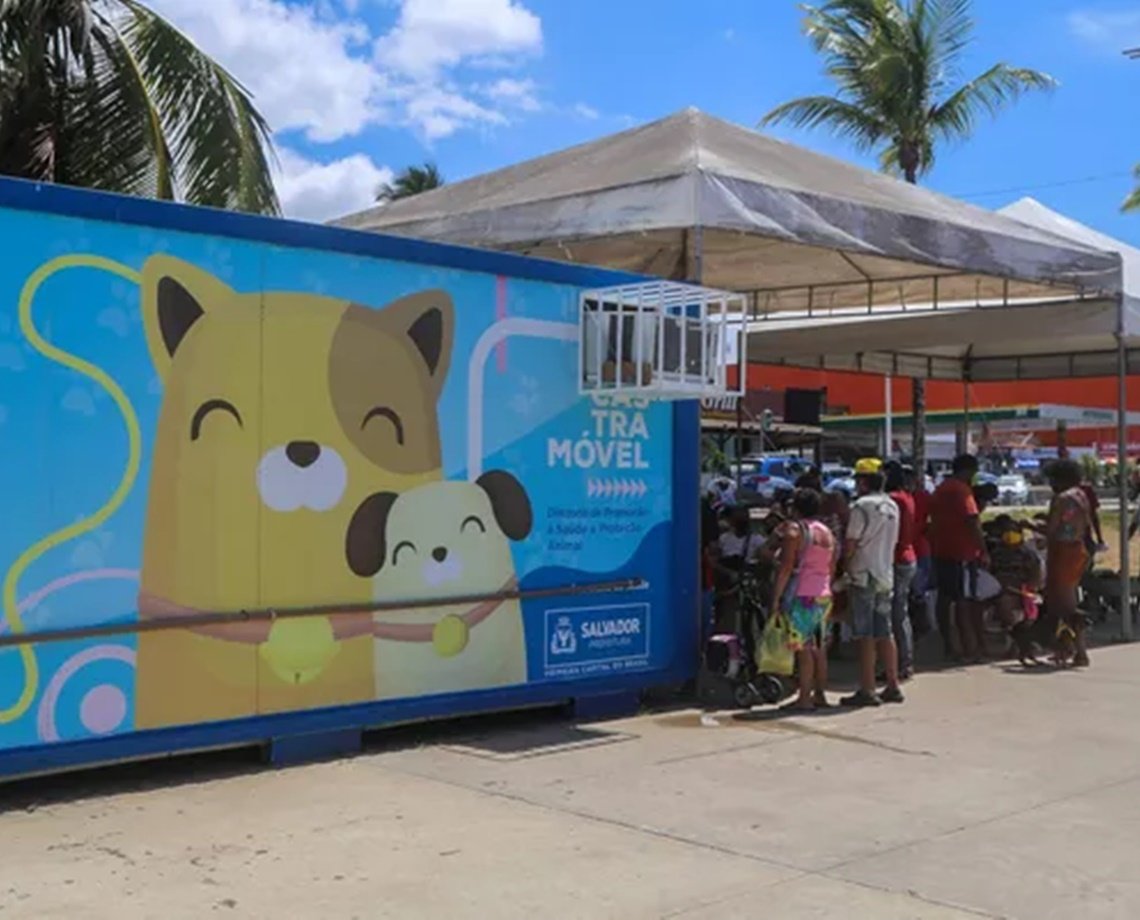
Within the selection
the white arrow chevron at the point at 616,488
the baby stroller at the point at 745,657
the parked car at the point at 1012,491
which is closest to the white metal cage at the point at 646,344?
the white arrow chevron at the point at 616,488

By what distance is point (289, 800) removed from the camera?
7.03 m

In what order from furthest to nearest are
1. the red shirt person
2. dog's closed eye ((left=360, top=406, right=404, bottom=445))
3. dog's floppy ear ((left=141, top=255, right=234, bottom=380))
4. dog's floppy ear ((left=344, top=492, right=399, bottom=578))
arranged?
1. the red shirt person
2. dog's closed eye ((left=360, top=406, right=404, bottom=445))
3. dog's floppy ear ((left=344, top=492, right=399, bottom=578))
4. dog's floppy ear ((left=141, top=255, right=234, bottom=380))

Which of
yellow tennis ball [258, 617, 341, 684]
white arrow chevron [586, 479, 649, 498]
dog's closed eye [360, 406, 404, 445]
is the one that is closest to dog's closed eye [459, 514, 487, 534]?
dog's closed eye [360, 406, 404, 445]

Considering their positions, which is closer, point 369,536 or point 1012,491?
point 369,536

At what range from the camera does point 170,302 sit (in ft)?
24.1

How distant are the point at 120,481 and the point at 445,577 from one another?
7.28ft

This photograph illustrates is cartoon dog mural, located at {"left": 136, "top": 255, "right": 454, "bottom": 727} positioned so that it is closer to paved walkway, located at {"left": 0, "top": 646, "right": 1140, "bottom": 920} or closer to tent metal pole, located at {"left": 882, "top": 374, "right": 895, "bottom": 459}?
paved walkway, located at {"left": 0, "top": 646, "right": 1140, "bottom": 920}

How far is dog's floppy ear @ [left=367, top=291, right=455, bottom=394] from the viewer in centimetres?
838

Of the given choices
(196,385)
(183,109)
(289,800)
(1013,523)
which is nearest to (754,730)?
(289,800)

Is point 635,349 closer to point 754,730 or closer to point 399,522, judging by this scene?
point 399,522

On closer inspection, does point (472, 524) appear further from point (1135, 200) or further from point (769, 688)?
point (1135, 200)

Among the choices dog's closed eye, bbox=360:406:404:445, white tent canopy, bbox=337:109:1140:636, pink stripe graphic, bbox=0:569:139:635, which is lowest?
pink stripe graphic, bbox=0:569:139:635

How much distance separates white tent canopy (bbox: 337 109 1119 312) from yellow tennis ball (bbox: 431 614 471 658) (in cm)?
335

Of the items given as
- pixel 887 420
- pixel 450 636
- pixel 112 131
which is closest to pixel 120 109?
pixel 112 131
